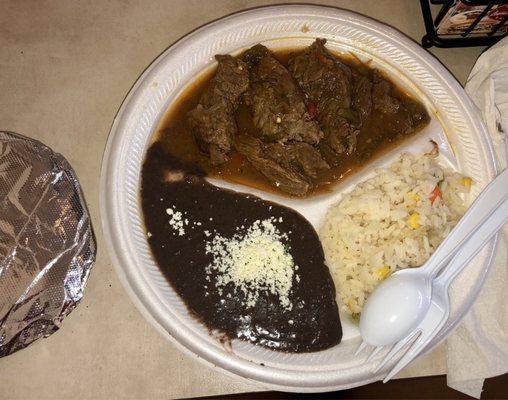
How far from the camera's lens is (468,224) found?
2.52 m

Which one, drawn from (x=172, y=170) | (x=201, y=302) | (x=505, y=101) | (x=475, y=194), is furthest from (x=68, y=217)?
(x=505, y=101)

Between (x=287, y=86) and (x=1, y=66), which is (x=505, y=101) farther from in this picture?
(x=1, y=66)

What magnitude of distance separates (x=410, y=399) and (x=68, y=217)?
2.28 metres

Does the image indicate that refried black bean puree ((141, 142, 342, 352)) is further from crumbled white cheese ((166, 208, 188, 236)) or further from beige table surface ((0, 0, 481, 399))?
beige table surface ((0, 0, 481, 399))

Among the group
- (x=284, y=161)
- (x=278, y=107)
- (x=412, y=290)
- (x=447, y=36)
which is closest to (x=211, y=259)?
(x=284, y=161)

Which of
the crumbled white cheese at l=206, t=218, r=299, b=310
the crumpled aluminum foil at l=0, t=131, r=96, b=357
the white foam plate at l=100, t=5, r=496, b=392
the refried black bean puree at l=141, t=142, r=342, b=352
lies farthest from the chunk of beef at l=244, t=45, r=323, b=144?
the crumpled aluminum foil at l=0, t=131, r=96, b=357

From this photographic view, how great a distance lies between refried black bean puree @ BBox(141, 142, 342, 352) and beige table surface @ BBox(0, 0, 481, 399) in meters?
0.33

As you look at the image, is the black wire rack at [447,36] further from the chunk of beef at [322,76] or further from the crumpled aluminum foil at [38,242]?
the crumpled aluminum foil at [38,242]

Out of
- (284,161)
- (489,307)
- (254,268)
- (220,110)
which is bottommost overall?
(489,307)

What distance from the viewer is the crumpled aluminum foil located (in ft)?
8.44

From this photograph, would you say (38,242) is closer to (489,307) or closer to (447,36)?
(489,307)

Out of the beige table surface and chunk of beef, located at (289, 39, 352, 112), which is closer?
the beige table surface

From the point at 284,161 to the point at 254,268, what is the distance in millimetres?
685

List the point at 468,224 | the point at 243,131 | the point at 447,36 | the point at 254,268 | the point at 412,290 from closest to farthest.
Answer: the point at 412,290, the point at 468,224, the point at 254,268, the point at 243,131, the point at 447,36
